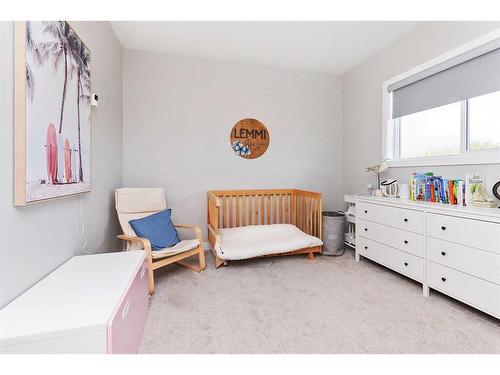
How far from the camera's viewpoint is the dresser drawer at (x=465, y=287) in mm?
1491

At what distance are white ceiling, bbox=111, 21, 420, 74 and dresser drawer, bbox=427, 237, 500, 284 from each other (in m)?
2.10

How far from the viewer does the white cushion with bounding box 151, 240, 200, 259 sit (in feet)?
6.79

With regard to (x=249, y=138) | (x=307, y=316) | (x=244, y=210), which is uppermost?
(x=249, y=138)

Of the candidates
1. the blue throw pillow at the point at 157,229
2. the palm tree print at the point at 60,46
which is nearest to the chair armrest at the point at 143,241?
the blue throw pillow at the point at 157,229

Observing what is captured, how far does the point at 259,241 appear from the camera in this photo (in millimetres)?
2709

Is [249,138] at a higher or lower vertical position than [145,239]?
higher

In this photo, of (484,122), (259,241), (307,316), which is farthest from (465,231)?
(259,241)

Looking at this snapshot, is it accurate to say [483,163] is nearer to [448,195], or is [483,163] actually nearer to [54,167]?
Result: [448,195]

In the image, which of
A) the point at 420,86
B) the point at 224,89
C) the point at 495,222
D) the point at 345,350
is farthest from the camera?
the point at 224,89

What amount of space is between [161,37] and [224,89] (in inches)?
35.0

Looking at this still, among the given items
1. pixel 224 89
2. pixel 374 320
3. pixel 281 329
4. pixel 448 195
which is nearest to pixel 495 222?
pixel 448 195

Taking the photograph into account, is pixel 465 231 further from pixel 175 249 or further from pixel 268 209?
pixel 175 249

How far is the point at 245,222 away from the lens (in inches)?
127

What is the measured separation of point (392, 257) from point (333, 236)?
748 millimetres
